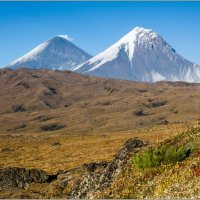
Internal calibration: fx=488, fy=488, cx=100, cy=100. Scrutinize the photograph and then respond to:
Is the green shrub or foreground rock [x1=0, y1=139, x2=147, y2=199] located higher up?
the green shrub

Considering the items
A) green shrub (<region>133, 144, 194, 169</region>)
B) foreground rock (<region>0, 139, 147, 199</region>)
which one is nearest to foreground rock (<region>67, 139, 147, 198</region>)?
foreground rock (<region>0, 139, 147, 199</region>)

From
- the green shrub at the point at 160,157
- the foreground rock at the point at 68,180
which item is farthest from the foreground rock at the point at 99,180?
the green shrub at the point at 160,157

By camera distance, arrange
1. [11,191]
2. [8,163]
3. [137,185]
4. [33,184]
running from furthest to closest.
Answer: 1. [8,163]
2. [33,184]
3. [11,191]
4. [137,185]

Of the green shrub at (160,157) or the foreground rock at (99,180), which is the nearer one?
the green shrub at (160,157)

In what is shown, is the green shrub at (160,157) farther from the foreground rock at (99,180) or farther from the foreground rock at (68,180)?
the foreground rock at (99,180)

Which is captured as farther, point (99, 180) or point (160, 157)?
point (99, 180)

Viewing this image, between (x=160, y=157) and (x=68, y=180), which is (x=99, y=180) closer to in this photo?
(x=160, y=157)

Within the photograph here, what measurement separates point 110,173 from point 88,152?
5916cm

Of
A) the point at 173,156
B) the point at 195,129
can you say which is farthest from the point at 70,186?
the point at 173,156

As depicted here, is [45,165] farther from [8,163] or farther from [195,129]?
[195,129]

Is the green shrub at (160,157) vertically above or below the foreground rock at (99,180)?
above

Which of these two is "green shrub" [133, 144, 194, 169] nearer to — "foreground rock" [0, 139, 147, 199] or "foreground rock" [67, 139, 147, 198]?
"foreground rock" [0, 139, 147, 199]

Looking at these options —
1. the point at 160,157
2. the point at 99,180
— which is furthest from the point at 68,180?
the point at 160,157

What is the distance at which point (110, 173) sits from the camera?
26938 mm
